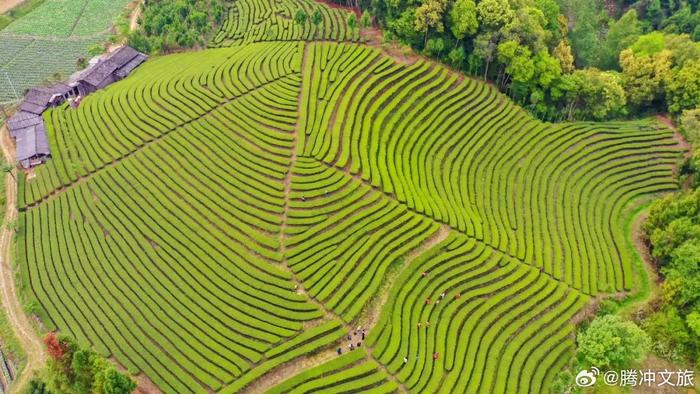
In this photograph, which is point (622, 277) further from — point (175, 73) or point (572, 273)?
point (175, 73)

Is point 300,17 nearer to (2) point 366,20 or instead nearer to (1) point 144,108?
(2) point 366,20

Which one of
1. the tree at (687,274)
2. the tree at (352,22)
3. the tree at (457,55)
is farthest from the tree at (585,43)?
the tree at (687,274)

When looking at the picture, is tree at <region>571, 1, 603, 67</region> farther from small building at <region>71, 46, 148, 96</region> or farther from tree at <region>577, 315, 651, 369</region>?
small building at <region>71, 46, 148, 96</region>

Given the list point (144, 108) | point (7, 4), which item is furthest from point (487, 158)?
point (7, 4)

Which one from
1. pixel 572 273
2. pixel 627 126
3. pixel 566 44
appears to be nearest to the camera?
pixel 572 273

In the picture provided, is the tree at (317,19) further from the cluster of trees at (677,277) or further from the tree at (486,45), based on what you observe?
the cluster of trees at (677,277)

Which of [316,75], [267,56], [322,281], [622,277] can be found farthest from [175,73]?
[622,277]
